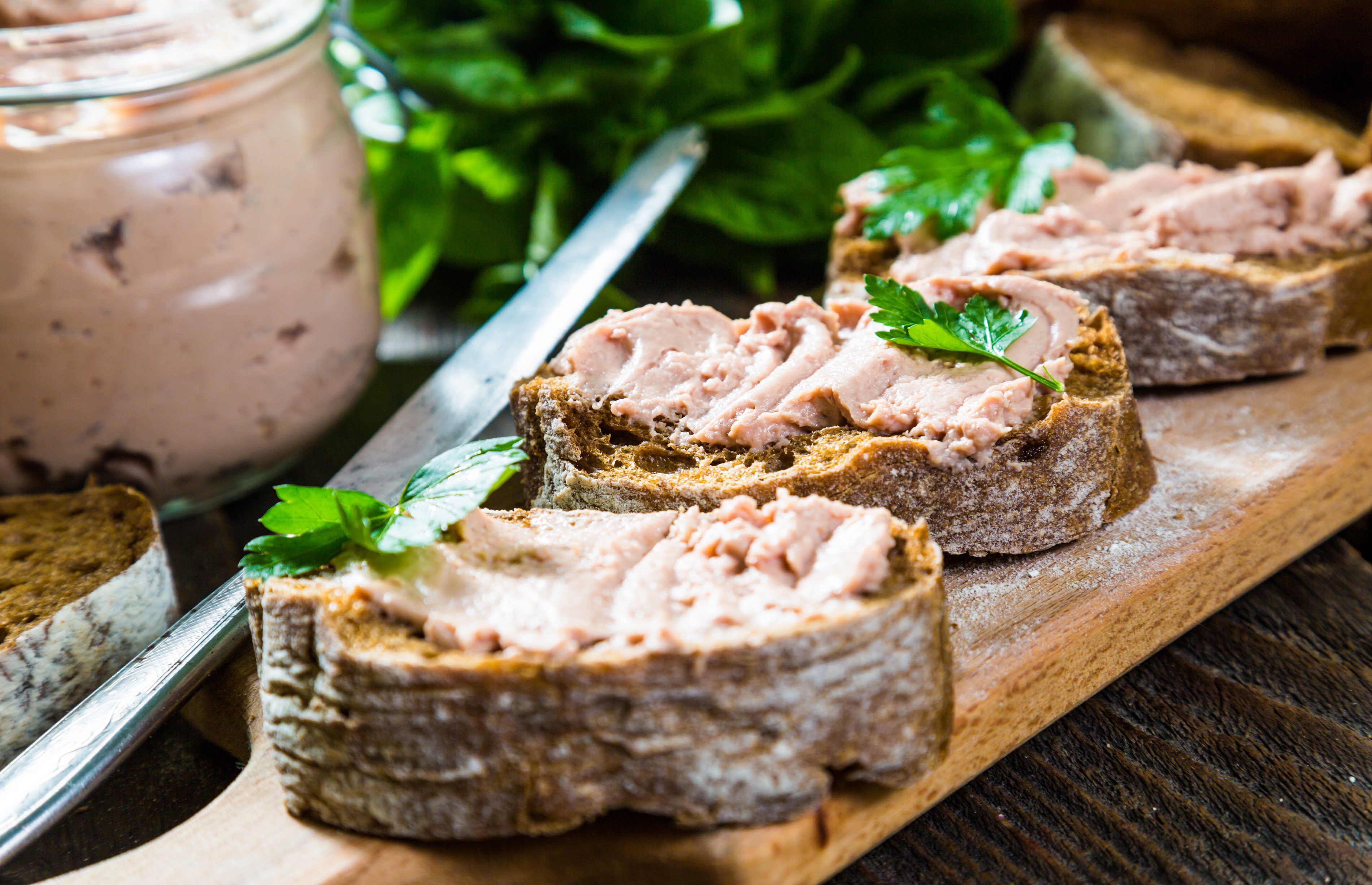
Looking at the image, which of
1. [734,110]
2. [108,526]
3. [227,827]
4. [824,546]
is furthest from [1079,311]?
[108,526]

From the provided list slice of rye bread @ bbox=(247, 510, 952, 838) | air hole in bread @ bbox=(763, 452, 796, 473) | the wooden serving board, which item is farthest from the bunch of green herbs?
slice of rye bread @ bbox=(247, 510, 952, 838)

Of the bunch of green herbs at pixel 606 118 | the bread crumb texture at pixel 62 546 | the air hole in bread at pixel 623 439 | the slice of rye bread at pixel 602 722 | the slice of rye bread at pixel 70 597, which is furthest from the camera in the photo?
the bunch of green herbs at pixel 606 118

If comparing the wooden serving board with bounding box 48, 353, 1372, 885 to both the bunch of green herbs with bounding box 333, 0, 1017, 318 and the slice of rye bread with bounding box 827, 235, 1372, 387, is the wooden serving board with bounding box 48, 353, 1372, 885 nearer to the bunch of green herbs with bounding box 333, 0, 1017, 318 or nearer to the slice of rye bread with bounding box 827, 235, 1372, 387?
the slice of rye bread with bounding box 827, 235, 1372, 387

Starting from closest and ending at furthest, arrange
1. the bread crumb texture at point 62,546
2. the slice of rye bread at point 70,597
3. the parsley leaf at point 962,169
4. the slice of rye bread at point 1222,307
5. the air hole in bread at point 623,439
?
the slice of rye bread at point 70,597 < the bread crumb texture at point 62,546 < the air hole in bread at point 623,439 < the slice of rye bread at point 1222,307 < the parsley leaf at point 962,169

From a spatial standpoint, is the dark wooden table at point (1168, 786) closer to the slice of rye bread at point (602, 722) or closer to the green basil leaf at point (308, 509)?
the slice of rye bread at point (602, 722)

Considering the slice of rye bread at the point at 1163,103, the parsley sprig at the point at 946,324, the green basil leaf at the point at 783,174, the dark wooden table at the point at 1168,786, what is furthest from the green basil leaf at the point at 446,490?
the slice of rye bread at the point at 1163,103

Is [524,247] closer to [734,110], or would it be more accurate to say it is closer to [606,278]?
[734,110]

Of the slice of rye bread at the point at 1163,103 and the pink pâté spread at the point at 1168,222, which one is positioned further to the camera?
the slice of rye bread at the point at 1163,103
